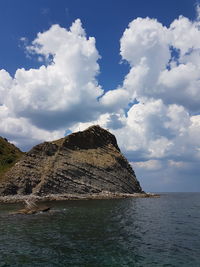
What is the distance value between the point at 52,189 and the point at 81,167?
633 inches

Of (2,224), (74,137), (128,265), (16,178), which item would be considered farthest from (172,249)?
(74,137)

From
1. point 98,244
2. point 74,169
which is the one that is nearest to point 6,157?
point 74,169

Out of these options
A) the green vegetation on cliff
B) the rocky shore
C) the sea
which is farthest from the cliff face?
the sea

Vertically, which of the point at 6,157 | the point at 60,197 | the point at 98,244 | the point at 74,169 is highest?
the point at 6,157

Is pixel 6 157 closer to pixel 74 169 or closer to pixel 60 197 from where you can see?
pixel 74 169

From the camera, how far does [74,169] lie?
111m

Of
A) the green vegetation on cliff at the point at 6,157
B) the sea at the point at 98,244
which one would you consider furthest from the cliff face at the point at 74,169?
the sea at the point at 98,244

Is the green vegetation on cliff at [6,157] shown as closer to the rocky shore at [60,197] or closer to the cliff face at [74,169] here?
the cliff face at [74,169]

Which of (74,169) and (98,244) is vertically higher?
(74,169)

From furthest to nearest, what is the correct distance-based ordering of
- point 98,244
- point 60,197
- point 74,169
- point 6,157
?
point 6,157 < point 74,169 < point 60,197 < point 98,244

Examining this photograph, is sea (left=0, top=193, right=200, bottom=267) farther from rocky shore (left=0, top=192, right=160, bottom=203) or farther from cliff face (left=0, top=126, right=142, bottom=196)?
cliff face (left=0, top=126, right=142, bottom=196)

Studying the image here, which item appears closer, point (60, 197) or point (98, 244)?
point (98, 244)

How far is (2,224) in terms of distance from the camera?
146 ft

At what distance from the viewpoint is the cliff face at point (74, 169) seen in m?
102
